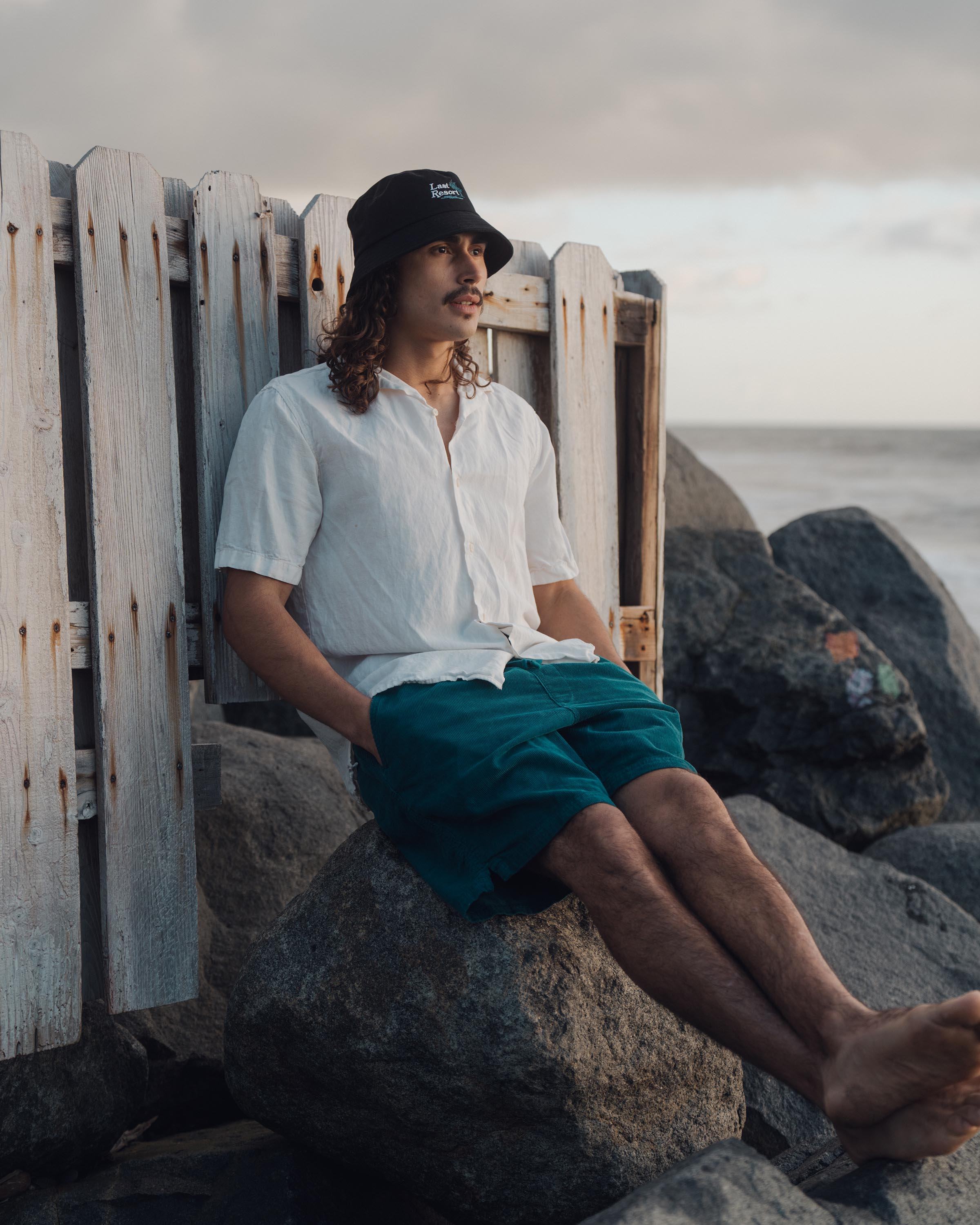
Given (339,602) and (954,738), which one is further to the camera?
(954,738)

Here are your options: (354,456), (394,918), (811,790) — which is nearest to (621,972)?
(394,918)

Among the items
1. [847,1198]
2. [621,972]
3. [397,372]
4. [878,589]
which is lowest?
[847,1198]

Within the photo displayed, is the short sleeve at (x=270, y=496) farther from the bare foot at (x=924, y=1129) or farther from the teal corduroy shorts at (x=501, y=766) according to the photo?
the bare foot at (x=924, y=1129)

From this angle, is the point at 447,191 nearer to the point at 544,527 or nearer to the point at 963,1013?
the point at 544,527

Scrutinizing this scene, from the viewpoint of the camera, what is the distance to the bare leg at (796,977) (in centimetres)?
186

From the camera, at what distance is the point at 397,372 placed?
10.7 feet

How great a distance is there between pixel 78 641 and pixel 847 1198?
2134 millimetres

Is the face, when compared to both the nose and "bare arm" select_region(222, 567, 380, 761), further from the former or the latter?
"bare arm" select_region(222, 567, 380, 761)

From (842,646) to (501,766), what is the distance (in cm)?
318

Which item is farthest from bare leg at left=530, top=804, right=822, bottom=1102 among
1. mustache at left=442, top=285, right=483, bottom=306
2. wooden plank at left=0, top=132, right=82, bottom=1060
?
mustache at left=442, top=285, right=483, bottom=306

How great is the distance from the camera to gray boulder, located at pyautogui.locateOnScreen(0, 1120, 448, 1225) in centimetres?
272

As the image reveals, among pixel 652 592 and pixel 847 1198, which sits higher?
pixel 652 592

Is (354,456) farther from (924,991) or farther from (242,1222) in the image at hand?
(924,991)

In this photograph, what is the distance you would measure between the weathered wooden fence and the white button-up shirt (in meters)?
0.21
